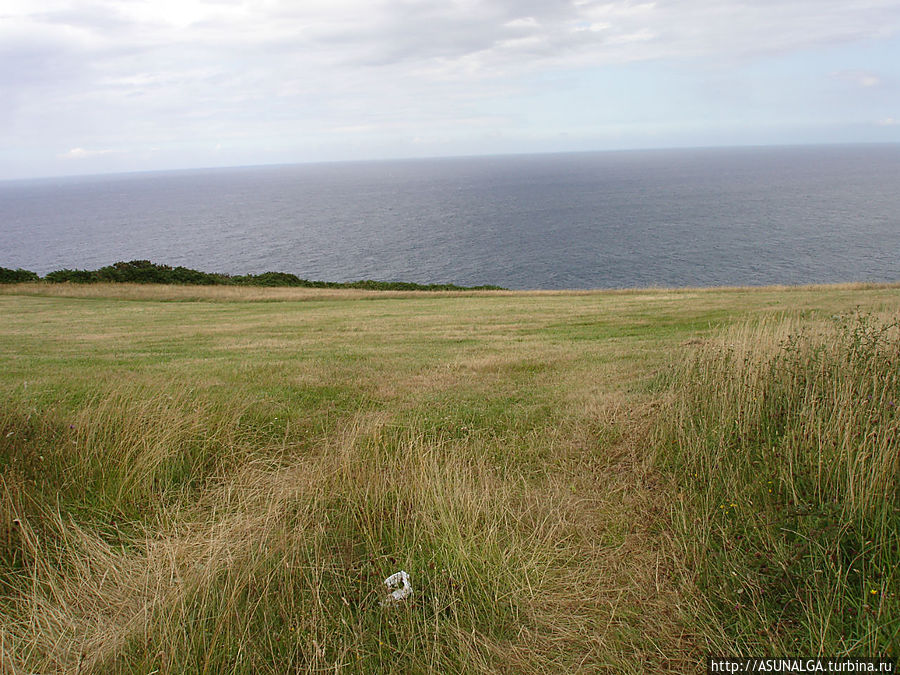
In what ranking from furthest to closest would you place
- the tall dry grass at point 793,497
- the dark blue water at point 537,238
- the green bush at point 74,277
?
the dark blue water at point 537,238
the green bush at point 74,277
the tall dry grass at point 793,497

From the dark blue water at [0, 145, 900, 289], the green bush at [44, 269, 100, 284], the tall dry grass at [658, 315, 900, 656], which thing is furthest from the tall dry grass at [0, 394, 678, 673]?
the dark blue water at [0, 145, 900, 289]

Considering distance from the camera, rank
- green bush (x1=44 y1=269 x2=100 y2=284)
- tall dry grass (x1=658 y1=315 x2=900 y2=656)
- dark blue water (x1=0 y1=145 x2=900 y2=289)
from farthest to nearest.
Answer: dark blue water (x1=0 y1=145 x2=900 y2=289) → green bush (x1=44 y1=269 x2=100 y2=284) → tall dry grass (x1=658 y1=315 x2=900 y2=656)

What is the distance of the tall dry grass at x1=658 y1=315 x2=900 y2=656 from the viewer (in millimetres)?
3098

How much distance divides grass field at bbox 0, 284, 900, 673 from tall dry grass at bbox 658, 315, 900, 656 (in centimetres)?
2

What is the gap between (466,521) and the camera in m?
4.40

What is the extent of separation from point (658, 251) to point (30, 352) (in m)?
65.8

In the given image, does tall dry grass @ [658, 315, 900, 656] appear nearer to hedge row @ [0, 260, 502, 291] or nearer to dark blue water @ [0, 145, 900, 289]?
hedge row @ [0, 260, 502, 291]

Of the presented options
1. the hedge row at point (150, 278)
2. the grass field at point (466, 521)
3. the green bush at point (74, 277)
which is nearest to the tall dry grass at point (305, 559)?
the grass field at point (466, 521)

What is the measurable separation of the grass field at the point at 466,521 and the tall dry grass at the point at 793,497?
0.02 metres

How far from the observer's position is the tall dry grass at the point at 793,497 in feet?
10.2

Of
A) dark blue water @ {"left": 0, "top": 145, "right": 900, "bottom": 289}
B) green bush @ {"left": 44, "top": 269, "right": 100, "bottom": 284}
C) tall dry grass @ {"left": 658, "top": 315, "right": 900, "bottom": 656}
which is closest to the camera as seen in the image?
tall dry grass @ {"left": 658, "top": 315, "right": 900, "bottom": 656}

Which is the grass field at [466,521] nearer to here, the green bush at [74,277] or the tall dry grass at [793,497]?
the tall dry grass at [793,497]

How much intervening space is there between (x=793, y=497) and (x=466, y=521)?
98.2 inches

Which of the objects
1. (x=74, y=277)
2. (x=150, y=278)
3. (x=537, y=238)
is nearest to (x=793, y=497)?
(x=150, y=278)
